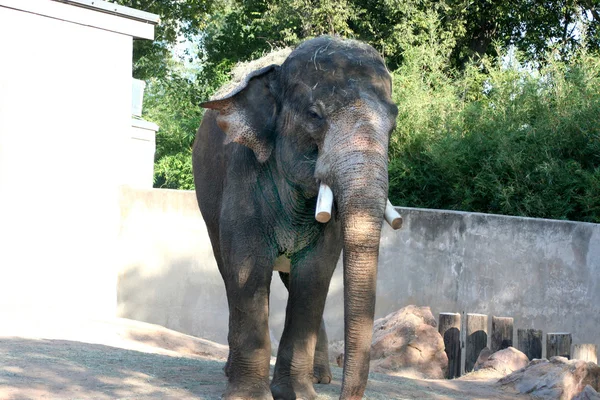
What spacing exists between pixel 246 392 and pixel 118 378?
0.85 metres

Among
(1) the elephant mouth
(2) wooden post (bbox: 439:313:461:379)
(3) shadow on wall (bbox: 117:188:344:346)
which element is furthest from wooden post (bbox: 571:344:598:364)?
(1) the elephant mouth

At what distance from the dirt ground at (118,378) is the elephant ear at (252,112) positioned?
1.42 m

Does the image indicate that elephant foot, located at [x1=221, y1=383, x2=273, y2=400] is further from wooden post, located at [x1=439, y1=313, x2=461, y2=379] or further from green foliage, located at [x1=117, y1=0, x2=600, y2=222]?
green foliage, located at [x1=117, y1=0, x2=600, y2=222]

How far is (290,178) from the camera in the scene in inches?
185

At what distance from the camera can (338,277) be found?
966cm

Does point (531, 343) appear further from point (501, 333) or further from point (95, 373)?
point (95, 373)

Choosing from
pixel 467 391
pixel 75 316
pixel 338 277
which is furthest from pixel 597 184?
pixel 75 316

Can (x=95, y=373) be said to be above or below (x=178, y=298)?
below

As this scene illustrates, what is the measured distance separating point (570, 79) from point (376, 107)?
8.10 metres

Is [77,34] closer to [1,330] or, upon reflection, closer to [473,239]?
[1,330]

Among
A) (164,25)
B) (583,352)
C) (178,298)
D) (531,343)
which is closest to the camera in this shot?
(583,352)

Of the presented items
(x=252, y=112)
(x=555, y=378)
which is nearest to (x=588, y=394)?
(x=555, y=378)

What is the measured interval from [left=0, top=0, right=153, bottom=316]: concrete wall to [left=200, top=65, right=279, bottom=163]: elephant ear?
5.52 m

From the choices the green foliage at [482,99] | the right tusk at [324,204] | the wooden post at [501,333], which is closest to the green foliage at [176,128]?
the green foliage at [482,99]
